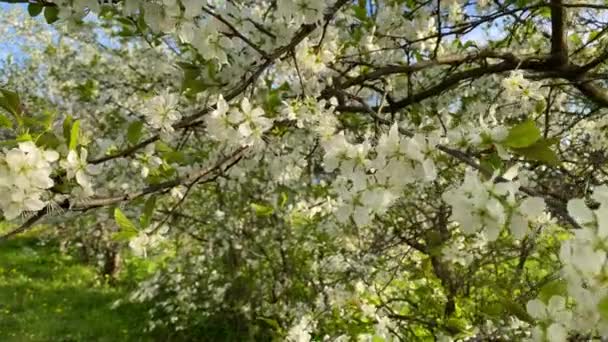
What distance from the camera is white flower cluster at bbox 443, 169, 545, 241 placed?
104 cm

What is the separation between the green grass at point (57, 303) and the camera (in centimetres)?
729

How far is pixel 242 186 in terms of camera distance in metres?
5.14

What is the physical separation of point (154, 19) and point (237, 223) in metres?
4.14

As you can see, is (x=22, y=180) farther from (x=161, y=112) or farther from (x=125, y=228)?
(x=161, y=112)

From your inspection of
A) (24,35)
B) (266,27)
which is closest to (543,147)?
(266,27)

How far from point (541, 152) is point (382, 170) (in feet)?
0.99

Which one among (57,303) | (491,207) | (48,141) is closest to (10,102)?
(48,141)

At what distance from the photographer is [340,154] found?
→ 1288mm

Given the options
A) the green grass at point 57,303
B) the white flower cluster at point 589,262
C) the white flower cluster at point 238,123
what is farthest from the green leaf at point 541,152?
the green grass at point 57,303

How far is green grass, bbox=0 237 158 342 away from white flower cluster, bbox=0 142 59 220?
605cm

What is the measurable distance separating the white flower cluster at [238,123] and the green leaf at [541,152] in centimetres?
66

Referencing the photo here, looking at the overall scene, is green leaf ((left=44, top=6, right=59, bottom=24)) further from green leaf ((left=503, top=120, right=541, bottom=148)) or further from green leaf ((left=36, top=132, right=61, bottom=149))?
green leaf ((left=503, top=120, right=541, bottom=148))

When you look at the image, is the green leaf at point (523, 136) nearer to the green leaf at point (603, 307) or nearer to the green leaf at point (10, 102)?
the green leaf at point (603, 307)

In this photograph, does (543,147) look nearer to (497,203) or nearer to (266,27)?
(497,203)
